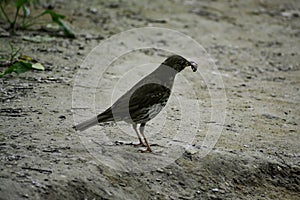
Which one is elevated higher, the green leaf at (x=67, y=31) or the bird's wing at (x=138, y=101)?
the bird's wing at (x=138, y=101)

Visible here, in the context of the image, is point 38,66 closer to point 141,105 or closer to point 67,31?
point 67,31

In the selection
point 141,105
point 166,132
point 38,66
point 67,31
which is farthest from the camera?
point 67,31

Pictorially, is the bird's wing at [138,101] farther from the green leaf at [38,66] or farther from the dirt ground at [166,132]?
the green leaf at [38,66]

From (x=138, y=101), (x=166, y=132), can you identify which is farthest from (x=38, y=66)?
(x=138, y=101)

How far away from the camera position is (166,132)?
5.59 meters

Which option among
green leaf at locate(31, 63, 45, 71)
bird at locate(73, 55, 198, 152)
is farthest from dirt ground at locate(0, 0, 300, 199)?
bird at locate(73, 55, 198, 152)

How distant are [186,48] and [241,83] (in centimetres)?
173

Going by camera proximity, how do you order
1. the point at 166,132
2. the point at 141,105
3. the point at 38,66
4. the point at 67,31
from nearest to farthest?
the point at 141,105
the point at 166,132
the point at 38,66
the point at 67,31

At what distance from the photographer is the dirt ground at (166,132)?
439 centimetres

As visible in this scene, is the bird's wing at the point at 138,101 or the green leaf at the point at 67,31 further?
the green leaf at the point at 67,31

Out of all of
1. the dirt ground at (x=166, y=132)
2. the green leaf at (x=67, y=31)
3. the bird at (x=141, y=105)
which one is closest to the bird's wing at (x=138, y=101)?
the bird at (x=141, y=105)

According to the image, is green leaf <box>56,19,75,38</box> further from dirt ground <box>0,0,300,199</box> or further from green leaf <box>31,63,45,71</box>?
green leaf <box>31,63,45,71</box>

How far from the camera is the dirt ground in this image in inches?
173

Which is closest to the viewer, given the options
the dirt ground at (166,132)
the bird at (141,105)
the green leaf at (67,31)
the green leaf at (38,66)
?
the dirt ground at (166,132)
